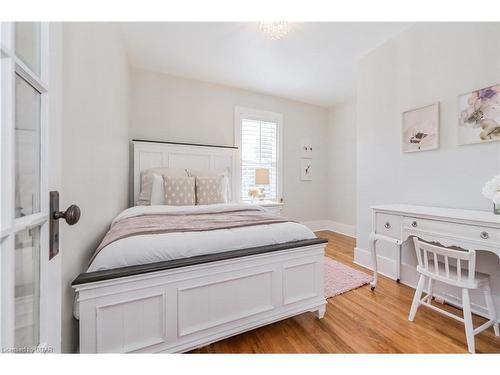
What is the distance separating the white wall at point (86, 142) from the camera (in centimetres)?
100

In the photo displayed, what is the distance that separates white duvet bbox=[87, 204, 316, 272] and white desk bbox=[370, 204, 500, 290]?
0.91 m

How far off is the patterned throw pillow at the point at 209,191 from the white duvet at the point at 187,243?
4.16 feet

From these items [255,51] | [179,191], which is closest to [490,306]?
[179,191]

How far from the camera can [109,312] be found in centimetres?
105

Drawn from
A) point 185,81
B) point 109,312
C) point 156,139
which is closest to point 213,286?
point 109,312

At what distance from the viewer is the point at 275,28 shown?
2082 mm

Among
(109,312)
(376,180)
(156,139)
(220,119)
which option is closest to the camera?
(109,312)

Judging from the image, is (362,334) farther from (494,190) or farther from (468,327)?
(494,190)

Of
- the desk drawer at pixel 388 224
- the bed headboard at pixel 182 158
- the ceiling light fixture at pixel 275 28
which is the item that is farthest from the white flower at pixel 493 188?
the bed headboard at pixel 182 158

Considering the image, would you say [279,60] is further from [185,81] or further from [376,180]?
[376,180]

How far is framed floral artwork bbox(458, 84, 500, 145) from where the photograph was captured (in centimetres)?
166

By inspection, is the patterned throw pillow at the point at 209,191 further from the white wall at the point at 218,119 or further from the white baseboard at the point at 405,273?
the white baseboard at the point at 405,273

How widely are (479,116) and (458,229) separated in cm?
98
